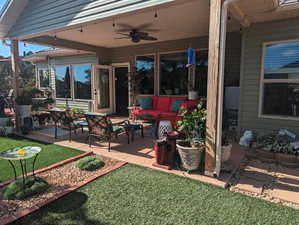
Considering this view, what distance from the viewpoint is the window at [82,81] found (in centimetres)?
876

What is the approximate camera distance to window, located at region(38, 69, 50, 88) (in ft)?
35.7

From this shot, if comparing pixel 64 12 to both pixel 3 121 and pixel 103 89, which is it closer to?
pixel 3 121

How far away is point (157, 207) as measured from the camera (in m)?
2.22

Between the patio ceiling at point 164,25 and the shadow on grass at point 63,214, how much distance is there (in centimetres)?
325

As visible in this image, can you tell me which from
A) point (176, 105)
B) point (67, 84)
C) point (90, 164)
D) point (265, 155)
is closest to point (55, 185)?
point (90, 164)

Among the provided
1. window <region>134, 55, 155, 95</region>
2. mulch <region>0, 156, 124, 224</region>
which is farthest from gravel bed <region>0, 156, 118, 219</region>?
window <region>134, 55, 155, 95</region>

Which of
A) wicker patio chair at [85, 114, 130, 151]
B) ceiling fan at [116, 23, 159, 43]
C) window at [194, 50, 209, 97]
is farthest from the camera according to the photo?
window at [194, 50, 209, 97]

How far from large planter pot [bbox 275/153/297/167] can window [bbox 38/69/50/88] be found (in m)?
11.1

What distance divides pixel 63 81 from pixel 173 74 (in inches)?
232

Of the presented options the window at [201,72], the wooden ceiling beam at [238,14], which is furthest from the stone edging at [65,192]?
the window at [201,72]

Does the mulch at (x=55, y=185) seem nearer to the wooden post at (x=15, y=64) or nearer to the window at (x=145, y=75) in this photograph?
the wooden post at (x=15, y=64)

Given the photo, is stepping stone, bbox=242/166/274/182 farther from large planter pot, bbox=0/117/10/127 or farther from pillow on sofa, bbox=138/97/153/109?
large planter pot, bbox=0/117/10/127

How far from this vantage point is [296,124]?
4.12 meters

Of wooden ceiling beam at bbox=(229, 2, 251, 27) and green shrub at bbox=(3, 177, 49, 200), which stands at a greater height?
wooden ceiling beam at bbox=(229, 2, 251, 27)
